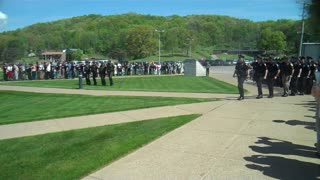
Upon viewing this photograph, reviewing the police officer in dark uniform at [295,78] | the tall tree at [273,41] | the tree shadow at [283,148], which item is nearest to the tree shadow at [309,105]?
the police officer in dark uniform at [295,78]

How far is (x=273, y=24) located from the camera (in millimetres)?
177500

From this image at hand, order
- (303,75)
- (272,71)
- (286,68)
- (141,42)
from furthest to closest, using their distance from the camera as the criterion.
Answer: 1. (141,42)
2. (303,75)
3. (286,68)
4. (272,71)

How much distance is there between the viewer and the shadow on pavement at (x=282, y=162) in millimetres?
5664

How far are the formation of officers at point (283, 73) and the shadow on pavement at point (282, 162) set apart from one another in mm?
7536

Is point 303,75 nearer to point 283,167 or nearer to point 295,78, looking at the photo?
point 295,78

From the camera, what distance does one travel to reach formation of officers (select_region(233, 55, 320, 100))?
15.1 meters

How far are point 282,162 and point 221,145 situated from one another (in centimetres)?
133

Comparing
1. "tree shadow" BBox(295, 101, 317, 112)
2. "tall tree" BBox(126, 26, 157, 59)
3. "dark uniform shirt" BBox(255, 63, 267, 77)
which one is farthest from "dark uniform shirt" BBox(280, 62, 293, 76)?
"tall tree" BBox(126, 26, 157, 59)

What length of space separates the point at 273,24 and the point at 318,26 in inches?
7223

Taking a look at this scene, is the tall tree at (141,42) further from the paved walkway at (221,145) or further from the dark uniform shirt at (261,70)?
the paved walkway at (221,145)

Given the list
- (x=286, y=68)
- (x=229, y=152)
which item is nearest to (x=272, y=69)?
(x=286, y=68)

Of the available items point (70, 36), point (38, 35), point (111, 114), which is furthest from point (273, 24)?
point (111, 114)

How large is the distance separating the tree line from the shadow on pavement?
118 meters

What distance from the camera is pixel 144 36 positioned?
126 metres
